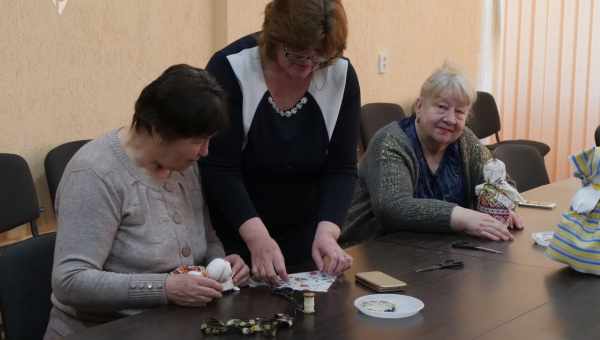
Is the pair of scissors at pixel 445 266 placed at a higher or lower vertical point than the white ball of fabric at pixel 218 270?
lower

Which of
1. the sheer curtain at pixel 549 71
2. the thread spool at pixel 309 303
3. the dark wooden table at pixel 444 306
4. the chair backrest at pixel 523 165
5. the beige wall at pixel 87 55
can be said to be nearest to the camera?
the dark wooden table at pixel 444 306

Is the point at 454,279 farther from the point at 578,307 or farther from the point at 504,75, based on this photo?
the point at 504,75

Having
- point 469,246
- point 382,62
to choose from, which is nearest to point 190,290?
point 469,246

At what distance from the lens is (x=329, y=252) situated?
6.04 ft

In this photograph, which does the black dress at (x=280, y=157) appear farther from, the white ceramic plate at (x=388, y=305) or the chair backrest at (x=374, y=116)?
the chair backrest at (x=374, y=116)

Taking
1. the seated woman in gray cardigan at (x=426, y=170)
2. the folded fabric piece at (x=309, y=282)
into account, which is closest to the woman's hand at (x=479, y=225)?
the seated woman in gray cardigan at (x=426, y=170)

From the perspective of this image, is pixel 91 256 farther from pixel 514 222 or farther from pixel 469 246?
pixel 514 222

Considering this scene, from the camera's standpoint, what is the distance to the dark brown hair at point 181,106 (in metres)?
1.61

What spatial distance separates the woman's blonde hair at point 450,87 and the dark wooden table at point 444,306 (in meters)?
0.65

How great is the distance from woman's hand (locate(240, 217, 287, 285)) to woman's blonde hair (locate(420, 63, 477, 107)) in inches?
39.9

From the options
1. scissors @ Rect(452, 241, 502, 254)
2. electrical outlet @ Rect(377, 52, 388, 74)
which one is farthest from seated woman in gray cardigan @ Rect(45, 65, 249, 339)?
electrical outlet @ Rect(377, 52, 388, 74)

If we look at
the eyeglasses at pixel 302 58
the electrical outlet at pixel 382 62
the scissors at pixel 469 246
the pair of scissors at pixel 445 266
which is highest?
the eyeglasses at pixel 302 58

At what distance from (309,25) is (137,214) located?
0.62 meters

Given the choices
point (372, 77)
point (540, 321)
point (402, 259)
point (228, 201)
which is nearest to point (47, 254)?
point (228, 201)
